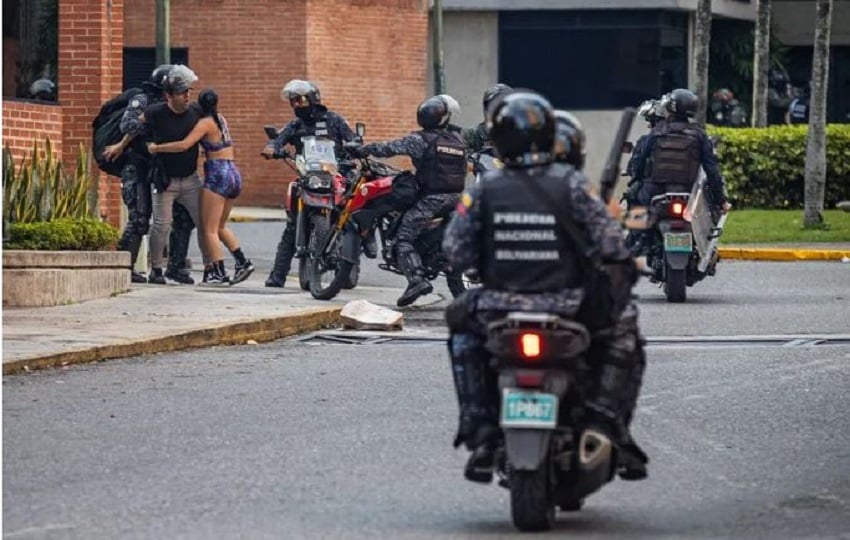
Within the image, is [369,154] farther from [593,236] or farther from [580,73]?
[580,73]

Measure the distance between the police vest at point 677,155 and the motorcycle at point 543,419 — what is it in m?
11.6

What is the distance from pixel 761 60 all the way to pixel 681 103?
1749cm

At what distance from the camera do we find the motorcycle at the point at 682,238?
19.8 m

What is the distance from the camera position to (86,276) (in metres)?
18.5

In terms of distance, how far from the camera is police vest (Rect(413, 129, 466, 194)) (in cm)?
1900

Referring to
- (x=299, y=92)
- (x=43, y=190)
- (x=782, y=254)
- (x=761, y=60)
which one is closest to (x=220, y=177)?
(x=299, y=92)

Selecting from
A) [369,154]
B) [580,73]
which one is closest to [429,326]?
[369,154]

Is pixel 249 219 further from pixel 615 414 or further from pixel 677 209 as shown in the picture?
pixel 615 414

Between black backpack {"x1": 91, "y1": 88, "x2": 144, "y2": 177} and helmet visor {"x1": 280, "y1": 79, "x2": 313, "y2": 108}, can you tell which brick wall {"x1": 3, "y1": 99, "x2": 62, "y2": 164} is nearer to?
black backpack {"x1": 91, "y1": 88, "x2": 144, "y2": 177}

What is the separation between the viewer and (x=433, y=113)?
19.0m

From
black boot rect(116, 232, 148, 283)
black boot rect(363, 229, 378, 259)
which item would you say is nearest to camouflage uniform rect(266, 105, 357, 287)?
black boot rect(363, 229, 378, 259)

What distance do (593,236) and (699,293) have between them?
1280 cm

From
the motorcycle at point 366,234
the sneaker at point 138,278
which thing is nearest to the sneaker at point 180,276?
the sneaker at point 138,278

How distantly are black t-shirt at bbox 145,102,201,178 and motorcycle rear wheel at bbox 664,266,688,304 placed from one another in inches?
174
